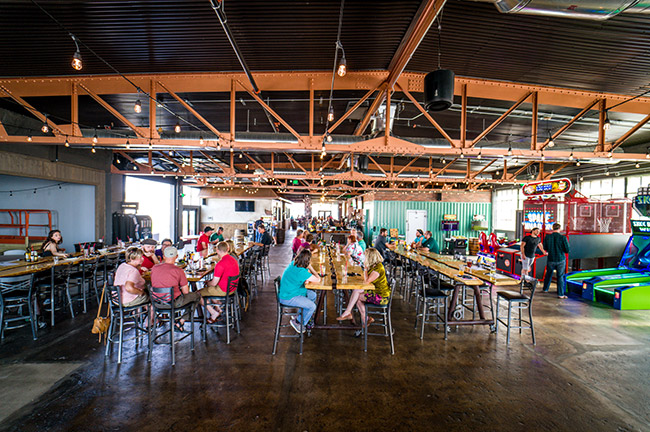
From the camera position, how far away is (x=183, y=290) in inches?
160

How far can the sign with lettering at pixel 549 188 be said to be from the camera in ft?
26.1

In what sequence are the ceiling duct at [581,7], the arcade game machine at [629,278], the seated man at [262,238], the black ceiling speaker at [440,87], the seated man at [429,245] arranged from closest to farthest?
the ceiling duct at [581,7] < the black ceiling speaker at [440,87] < the arcade game machine at [629,278] < the seated man at [429,245] < the seated man at [262,238]

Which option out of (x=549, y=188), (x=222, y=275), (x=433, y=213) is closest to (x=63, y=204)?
(x=222, y=275)

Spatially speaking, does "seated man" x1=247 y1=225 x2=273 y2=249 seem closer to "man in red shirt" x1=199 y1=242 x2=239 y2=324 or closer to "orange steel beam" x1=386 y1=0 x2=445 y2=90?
"man in red shirt" x1=199 y1=242 x2=239 y2=324

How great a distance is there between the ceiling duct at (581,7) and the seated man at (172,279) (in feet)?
16.1

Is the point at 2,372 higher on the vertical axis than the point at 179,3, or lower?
lower

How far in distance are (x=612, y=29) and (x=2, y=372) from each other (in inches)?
369

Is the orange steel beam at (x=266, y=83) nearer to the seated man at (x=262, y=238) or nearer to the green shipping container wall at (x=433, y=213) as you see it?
the seated man at (x=262, y=238)

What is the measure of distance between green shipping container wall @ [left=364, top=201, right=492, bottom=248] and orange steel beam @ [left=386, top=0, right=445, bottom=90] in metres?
12.5

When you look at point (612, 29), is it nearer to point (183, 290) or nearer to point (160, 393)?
point (183, 290)

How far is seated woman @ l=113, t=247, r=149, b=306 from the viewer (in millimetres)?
3857

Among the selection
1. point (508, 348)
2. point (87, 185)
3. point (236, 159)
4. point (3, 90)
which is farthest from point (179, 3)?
point (236, 159)

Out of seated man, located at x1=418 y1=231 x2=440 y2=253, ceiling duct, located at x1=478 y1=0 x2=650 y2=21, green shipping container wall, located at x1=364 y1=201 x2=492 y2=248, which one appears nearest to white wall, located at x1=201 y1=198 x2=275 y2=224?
green shipping container wall, located at x1=364 y1=201 x2=492 y2=248

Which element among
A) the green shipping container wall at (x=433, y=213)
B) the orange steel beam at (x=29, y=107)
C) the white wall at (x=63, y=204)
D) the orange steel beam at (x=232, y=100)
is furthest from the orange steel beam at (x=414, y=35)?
the green shipping container wall at (x=433, y=213)
